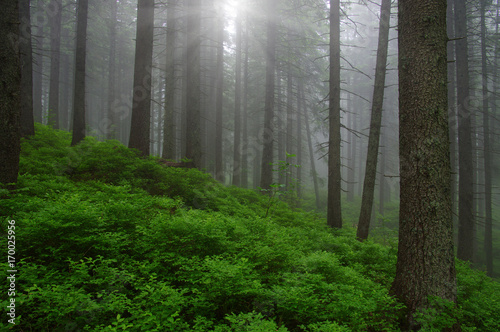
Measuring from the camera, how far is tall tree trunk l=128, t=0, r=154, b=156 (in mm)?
9656

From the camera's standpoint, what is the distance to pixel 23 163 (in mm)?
7352

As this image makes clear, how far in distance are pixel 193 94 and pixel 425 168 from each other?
979 cm

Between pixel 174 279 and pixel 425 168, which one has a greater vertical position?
pixel 425 168

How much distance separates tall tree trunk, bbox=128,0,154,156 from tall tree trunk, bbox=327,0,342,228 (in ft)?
22.9

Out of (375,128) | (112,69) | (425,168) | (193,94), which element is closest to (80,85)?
(193,94)

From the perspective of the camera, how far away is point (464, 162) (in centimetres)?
1152

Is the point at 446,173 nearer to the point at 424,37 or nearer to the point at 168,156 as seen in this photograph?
the point at 424,37

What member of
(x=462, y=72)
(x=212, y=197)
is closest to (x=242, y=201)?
(x=212, y=197)

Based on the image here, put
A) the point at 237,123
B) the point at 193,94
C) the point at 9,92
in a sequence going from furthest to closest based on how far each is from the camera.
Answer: the point at 237,123 < the point at 193,94 < the point at 9,92

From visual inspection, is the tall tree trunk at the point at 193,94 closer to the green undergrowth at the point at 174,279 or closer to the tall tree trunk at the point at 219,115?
the tall tree trunk at the point at 219,115

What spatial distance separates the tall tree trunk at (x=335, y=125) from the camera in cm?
986

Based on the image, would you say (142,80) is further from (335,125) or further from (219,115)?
(219,115)

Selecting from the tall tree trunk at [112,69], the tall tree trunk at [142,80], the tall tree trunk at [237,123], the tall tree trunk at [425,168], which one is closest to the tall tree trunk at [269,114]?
the tall tree trunk at [237,123]

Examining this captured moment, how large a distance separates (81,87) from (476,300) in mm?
15314
